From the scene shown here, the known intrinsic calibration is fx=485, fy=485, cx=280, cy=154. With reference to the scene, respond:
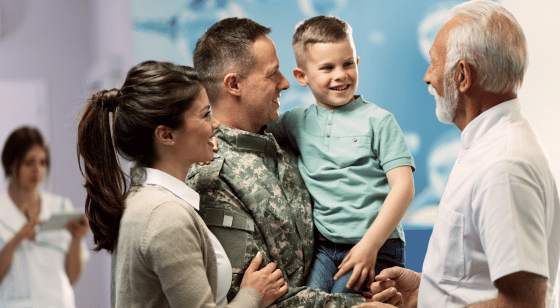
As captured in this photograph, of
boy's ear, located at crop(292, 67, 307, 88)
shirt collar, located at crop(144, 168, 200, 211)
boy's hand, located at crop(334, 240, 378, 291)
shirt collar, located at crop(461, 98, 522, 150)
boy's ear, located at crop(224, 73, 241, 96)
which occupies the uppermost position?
boy's ear, located at crop(292, 67, 307, 88)

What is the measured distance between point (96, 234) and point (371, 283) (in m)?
0.84

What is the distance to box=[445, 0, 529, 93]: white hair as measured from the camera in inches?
47.4

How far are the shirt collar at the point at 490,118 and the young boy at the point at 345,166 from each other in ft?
1.10

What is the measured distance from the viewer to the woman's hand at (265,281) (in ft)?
4.45

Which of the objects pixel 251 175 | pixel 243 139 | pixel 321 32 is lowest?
pixel 251 175

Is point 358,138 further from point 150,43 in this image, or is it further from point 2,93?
point 2,93

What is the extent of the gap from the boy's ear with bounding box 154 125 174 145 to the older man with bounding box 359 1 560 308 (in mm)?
738

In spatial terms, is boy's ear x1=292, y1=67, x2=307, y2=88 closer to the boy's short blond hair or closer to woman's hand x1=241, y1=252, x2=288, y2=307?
the boy's short blond hair

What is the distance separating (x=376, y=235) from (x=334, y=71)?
0.60 metres

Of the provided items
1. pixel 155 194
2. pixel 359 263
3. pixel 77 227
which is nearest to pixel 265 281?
pixel 359 263

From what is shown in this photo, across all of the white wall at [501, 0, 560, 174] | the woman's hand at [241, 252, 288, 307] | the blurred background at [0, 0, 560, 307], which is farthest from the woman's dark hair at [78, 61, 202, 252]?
the white wall at [501, 0, 560, 174]

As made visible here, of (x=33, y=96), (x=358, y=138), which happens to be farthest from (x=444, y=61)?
(x=33, y=96)

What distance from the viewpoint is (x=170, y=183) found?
4.14 feet

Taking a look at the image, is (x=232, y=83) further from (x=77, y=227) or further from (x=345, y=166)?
(x=77, y=227)
